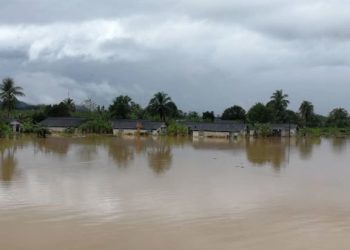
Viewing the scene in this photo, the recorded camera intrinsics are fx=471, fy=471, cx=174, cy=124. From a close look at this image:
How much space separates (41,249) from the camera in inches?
350

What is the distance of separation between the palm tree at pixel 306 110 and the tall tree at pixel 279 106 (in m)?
7.73

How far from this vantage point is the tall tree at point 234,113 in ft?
268

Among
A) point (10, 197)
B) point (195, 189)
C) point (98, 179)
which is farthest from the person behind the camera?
point (98, 179)

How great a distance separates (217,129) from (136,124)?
10768 mm

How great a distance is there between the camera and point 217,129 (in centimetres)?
6269

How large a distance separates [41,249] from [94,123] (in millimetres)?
51627

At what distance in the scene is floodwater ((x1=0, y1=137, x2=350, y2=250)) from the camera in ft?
31.7

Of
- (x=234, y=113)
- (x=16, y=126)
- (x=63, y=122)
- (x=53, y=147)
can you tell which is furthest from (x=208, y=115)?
(x=53, y=147)

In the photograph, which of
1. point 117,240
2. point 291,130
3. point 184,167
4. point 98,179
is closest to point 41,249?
point 117,240

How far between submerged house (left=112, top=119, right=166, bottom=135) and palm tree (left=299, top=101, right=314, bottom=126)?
1233 inches

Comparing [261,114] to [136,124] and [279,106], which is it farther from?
[136,124]

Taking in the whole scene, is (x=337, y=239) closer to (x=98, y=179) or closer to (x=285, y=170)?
(x=98, y=179)

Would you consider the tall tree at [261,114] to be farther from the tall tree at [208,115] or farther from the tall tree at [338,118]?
the tall tree at [338,118]

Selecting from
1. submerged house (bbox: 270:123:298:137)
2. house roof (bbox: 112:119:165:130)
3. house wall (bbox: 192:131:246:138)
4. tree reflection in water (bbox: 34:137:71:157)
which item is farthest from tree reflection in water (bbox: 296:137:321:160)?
house roof (bbox: 112:119:165:130)
